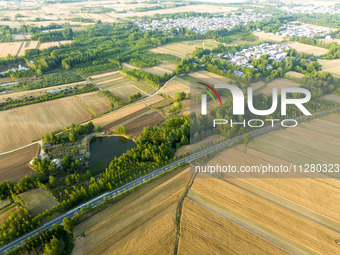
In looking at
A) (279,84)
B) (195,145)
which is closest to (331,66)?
(279,84)

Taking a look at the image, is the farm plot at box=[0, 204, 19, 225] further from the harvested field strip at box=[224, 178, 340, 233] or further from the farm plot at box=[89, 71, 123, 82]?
the farm plot at box=[89, 71, 123, 82]

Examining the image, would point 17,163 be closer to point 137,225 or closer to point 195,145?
point 137,225

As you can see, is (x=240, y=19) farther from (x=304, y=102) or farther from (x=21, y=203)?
(x=21, y=203)

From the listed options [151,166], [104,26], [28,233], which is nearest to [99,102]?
[151,166]

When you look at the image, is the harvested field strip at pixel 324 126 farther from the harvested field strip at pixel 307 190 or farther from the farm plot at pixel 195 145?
the farm plot at pixel 195 145

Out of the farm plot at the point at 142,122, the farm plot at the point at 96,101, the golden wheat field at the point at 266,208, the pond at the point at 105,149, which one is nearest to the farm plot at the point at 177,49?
the farm plot at the point at 96,101

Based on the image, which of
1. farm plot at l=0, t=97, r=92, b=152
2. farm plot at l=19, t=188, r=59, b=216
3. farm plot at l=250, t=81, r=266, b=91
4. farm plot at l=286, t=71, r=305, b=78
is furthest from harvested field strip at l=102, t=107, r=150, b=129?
farm plot at l=286, t=71, r=305, b=78
